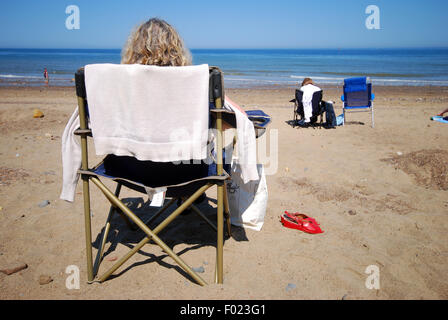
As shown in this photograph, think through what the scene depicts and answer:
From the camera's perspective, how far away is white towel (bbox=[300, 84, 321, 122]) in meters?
7.27

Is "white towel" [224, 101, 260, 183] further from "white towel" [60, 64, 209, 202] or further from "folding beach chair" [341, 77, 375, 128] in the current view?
"folding beach chair" [341, 77, 375, 128]

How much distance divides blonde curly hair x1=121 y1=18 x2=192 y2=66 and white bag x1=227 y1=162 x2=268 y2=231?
1070 mm

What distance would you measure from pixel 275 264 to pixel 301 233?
546 millimetres

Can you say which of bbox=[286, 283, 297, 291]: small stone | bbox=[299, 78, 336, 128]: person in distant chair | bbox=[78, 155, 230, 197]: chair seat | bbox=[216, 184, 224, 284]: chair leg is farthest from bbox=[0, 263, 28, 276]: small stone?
bbox=[299, 78, 336, 128]: person in distant chair

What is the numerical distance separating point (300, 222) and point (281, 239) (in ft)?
0.88

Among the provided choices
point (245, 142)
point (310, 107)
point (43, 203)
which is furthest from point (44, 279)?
point (310, 107)

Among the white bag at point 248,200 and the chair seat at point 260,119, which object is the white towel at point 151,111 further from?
the white bag at point 248,200

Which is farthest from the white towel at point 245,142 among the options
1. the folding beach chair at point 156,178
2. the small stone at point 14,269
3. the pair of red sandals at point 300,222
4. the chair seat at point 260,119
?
the small stone at point 14,269

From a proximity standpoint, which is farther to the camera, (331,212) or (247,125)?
(331,212)

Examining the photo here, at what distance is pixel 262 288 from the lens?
2.17m

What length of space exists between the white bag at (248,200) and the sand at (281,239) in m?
0.09

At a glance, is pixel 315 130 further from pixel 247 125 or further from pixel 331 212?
pixel 247 125

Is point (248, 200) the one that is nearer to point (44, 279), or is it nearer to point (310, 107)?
point (44, 279)

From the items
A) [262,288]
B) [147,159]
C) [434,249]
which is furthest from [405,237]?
[147,159]
